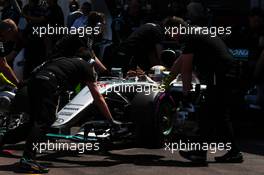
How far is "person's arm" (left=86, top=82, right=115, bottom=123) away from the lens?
8172 mm

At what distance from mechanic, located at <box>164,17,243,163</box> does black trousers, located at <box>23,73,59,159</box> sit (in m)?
1.59

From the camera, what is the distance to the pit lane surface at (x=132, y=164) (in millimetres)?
7496

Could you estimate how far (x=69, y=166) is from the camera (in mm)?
7770

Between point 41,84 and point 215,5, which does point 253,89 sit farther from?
point 41,84

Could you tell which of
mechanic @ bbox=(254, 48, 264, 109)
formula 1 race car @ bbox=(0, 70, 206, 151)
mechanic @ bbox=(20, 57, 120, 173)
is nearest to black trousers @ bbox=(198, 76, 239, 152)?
formula 1 race car @ bbox=(0, 70, 206, 151)

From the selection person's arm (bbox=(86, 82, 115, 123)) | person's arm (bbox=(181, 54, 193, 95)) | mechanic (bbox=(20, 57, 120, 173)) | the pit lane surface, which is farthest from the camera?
person's arm (bbox=(86, 82, 115, 123))

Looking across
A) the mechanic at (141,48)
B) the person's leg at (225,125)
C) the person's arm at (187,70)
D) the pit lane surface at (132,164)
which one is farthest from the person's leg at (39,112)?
the mechanic at (141,48)

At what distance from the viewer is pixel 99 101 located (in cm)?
825

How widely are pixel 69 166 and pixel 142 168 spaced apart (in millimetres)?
829

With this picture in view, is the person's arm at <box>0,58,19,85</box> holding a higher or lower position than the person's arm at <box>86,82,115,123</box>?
higher

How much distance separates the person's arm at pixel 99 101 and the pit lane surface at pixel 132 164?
1.71ft

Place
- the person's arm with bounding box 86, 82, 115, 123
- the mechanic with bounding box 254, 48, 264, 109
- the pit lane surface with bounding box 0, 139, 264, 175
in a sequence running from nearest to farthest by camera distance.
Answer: the pit lane surface with bounding box 0, 139, 264, 175 < the person's arm with bounding box 86, 82, 115, 123 < the mechanic with bounding box 254, 48, 264, 109

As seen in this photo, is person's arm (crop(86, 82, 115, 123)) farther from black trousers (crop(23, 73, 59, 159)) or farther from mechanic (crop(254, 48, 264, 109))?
mechanic (crop(254, 48, 264, 109))

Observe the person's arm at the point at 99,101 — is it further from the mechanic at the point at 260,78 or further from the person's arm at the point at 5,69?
the mechanic at the point at 260,78
